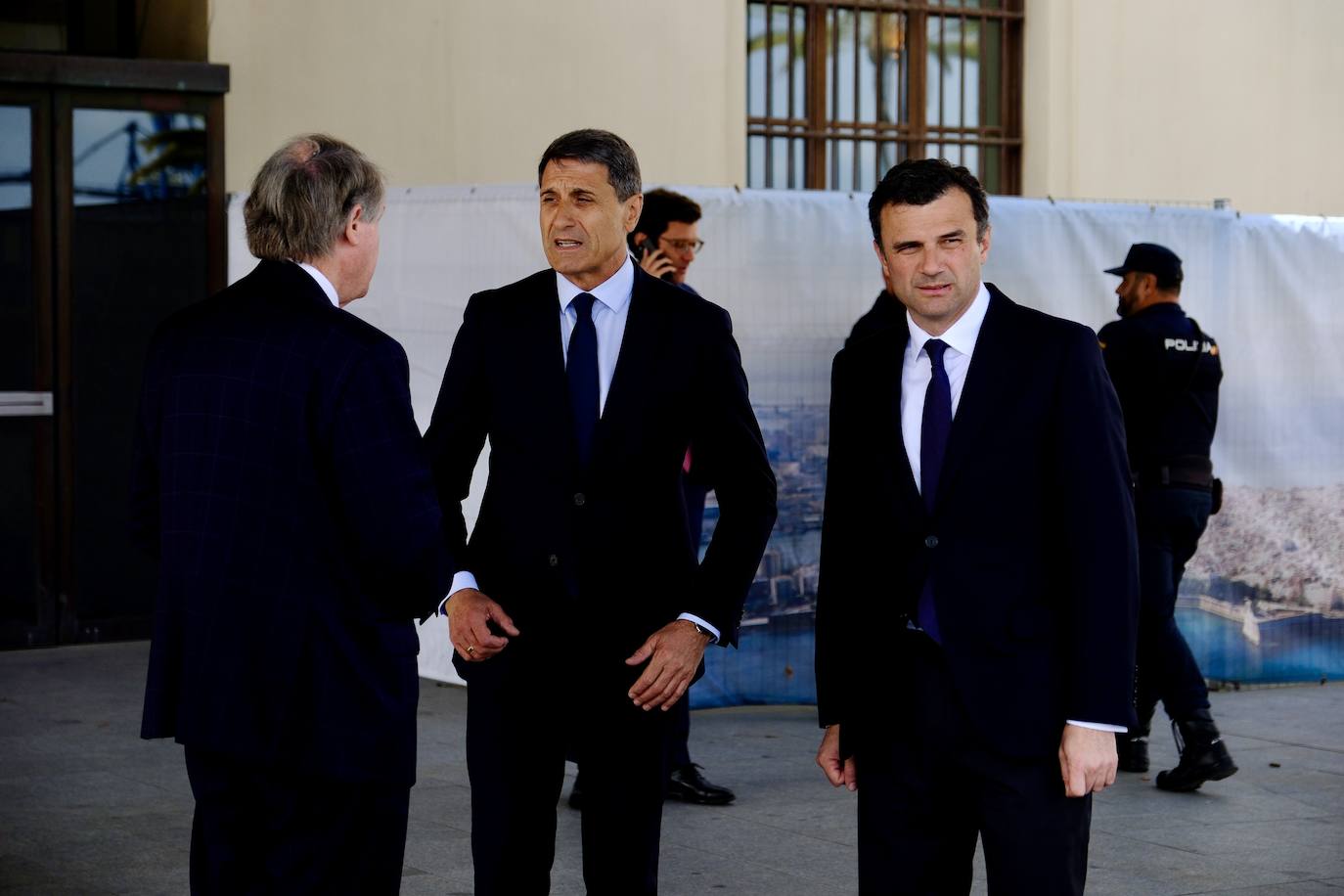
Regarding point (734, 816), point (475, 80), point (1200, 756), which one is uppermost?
point (475, 80)

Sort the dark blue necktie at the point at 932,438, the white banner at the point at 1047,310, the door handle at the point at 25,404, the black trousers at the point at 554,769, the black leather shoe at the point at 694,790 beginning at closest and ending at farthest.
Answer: the dark blue necktie at the point at 932,438 < the black trousers at the point at 554,769 < the black leather shoe at the point at 694,790 < the white banner at the point at 1047,310 < the door handle at the point at 25,404

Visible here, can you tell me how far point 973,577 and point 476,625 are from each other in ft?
3.20

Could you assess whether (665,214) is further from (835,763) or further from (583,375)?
(835,763)

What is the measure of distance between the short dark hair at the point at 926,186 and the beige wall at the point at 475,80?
24.4ft

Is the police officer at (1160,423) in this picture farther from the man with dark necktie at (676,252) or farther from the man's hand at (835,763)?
the man's hand at (835,763)

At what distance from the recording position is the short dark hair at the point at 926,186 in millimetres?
3400

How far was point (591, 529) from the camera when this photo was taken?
12.0 feet

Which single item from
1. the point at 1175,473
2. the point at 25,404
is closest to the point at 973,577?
the point at 1175,473

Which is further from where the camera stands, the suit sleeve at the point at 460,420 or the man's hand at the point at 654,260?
the man's hand at the point at 654,260

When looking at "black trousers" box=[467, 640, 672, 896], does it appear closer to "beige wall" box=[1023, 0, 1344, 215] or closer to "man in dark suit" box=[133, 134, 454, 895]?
"man in dark suit" box=[133, 134, 454, 895]

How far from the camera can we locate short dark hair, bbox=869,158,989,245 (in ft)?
11.2

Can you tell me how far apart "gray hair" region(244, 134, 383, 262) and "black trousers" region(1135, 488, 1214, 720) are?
173 inches

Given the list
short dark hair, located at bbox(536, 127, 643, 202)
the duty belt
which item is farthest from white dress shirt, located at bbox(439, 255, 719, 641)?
the duty belt

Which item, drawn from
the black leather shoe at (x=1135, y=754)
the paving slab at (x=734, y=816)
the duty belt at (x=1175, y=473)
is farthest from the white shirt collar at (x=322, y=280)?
the black leather shoe at (x=1135, y=754)
